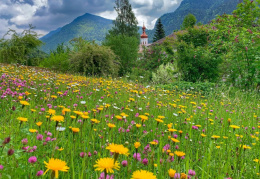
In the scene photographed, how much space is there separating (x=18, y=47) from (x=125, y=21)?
67.5 ft

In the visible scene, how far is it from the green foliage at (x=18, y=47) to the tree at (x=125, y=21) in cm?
1768

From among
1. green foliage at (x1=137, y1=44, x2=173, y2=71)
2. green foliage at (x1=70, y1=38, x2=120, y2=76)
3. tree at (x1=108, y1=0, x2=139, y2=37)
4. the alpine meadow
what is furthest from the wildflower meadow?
tree at (x1=108, y1=0, x2=139, y2=37)

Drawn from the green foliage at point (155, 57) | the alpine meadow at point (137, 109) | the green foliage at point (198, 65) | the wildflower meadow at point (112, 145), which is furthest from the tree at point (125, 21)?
the wildflower meadow at point (112, 145)

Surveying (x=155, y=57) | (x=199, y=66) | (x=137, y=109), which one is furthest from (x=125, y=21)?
(x=137, y=109)

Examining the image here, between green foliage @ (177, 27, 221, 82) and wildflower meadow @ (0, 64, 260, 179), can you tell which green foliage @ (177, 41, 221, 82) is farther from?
wildflower meadow @ (0, 64, 260, 179)

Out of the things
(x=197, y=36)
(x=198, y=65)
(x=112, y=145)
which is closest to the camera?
(x=112, y=145)

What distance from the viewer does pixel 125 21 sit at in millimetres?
31859

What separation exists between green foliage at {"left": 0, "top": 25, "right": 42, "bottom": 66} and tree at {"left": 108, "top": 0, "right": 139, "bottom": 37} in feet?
58.0

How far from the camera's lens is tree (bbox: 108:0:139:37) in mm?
31641

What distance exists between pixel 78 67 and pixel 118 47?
297 inches

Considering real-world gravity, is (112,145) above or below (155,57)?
below

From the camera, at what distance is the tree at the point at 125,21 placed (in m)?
31.6

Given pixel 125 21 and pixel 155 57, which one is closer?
pixel 155 57

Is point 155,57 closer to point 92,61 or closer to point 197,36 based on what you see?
point 197,36
